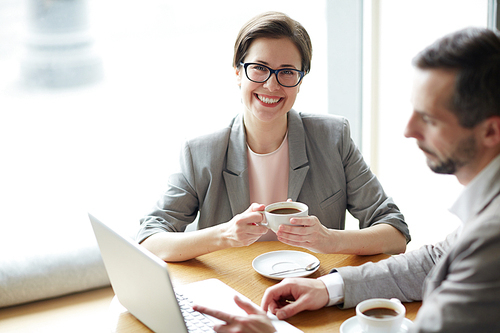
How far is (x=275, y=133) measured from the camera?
1978 mm

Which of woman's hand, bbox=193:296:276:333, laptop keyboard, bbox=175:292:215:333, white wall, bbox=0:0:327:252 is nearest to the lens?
woman's hand, bbox=193:296:276:333

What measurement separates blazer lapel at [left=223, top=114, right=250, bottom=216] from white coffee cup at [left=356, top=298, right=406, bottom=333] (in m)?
0.94

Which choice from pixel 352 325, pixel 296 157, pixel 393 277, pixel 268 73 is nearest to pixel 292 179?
pixel 296 157

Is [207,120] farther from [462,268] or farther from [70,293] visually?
[462,268]

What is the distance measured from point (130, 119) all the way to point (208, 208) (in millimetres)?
1164

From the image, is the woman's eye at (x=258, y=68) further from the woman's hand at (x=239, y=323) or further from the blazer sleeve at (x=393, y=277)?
the woman's hand at (x=239, y=323)

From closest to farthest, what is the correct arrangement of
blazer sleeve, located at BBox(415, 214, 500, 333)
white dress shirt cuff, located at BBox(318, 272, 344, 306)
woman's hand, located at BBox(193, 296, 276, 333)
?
blazer sleeve, located at BBox(415, 214, 500, 333) < woman's hand, located at BBox(193, 296, 276, 333) < white dress shirt cuff, located at BBox(318, 272, 344, 306)

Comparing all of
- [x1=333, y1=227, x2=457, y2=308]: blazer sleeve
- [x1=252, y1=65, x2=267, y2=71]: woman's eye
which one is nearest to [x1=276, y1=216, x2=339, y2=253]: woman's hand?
[x1=333, y1=227, x2=457, y2=308]: blazer sleeve

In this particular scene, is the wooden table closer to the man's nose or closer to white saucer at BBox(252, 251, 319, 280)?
white saucer at BBox(252, 251, 319, 280)

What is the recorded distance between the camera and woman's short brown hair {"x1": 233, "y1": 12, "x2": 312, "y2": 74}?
180 centimetres

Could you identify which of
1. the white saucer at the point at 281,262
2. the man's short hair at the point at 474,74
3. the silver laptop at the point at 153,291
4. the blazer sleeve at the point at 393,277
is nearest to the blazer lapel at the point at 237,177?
the white saucer at the point at 281,262

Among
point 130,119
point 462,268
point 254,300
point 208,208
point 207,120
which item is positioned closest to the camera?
point 462,268

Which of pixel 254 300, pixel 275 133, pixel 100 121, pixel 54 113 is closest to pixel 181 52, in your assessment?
pixel 100 121

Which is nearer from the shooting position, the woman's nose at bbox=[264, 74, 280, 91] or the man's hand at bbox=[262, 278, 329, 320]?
the man's hand at bbox=[262, 278, 329, 320]
